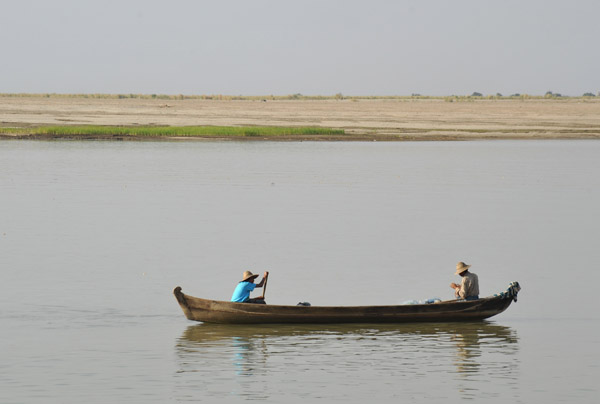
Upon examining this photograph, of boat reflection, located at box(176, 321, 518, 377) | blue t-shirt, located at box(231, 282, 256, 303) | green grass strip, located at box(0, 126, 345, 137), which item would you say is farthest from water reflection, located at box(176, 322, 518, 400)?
green grass strip, located at box(0, 126, 345, 137)

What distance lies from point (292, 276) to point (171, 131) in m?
48.6

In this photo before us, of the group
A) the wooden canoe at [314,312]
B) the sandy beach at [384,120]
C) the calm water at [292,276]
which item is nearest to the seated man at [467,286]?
the wooden canoe at [314,312]

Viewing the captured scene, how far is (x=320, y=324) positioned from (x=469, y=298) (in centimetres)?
298

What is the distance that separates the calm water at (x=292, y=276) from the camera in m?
15.1

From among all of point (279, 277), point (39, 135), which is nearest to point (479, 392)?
point (279, 277)

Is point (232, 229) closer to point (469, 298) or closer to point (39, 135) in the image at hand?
point (469, 298)

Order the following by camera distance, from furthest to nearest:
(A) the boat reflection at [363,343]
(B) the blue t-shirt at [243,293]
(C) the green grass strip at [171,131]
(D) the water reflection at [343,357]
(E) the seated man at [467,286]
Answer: (C) the green grass strip at [171,131], (E) the seated man at [467,286], (B) the blue t-shirt at [243,293], (A) the boat reflection at [363,343], (D) the water reflection at [343,357]

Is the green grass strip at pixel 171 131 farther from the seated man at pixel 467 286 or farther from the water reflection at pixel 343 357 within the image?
the water reflection at pixel 343 357

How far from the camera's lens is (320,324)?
18.5m

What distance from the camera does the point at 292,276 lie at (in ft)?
75.7

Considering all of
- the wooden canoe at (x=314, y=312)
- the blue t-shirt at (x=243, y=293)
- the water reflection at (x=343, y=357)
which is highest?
the blue t-shirt at (x=243, y=293)

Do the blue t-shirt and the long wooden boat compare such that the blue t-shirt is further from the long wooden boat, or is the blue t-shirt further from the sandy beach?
the sandy beach

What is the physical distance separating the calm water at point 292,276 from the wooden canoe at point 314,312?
8.2 inches

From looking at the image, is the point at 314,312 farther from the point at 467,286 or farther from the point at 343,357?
the point at 467,286
